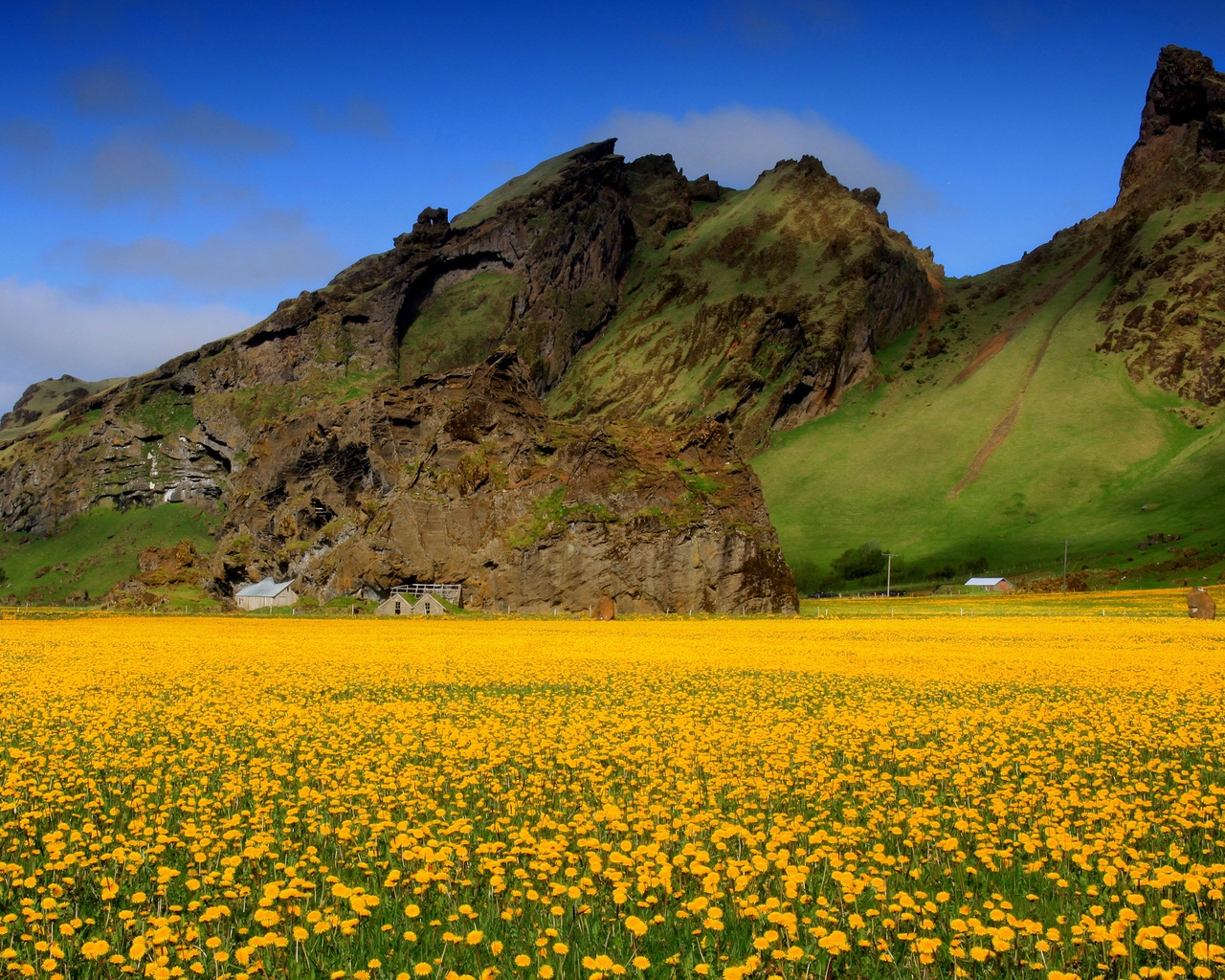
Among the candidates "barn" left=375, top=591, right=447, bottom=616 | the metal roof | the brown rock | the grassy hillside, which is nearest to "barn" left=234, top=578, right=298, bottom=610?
the metal roof

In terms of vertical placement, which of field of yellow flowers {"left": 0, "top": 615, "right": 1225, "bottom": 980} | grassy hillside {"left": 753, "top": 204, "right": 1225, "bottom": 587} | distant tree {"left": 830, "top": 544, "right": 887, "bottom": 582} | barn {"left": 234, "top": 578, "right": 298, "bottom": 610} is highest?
grassy hillside {"left": 753, "top": 204, "right": 1225, "bottom": 587}

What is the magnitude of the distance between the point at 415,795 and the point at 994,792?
8.41 m

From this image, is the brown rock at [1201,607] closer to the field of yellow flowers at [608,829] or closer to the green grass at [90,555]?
the field of yellow flowers at [608,829]

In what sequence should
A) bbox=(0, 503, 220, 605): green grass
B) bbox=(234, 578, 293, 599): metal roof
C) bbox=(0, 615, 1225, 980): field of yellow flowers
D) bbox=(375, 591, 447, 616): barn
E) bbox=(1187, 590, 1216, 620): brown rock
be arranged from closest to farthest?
1. bbox=(0, 615, 1225, 980): field of yellow flowers
2. bbox=(1187, 590, 1216, 620): brown rock
3. bbox=(375, 591, 447, 616): barn
4. bbox=(234, 578, 293, 599): metal roof
5. bbox=(0, 503, 220, 605): green grass

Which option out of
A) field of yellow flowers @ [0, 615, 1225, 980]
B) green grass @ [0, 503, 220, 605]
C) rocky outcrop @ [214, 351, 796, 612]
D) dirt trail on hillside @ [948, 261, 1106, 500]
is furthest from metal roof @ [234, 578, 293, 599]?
dirt trail on hillside @ [948, 261, 1106, 500]

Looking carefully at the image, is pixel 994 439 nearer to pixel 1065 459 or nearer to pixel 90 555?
pixel 1065 459

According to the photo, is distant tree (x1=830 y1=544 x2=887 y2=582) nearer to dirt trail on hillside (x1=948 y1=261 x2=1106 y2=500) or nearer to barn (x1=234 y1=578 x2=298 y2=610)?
dirt trail on hillside (x1=948 y1=261 x2=1106 y2=500)

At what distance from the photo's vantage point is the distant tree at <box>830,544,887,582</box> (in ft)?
507

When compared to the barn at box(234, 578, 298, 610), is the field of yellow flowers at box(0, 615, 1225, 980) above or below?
above

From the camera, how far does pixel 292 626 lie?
5966cm

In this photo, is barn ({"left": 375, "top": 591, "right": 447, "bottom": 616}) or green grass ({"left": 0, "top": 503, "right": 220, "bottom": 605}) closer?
barn ({"left": 375, "top": 591, "right": 447, "bottom": 616})

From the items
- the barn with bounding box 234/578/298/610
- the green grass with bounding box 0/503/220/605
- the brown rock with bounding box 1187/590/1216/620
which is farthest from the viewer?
the green grass with bounding box 0/503/220/605

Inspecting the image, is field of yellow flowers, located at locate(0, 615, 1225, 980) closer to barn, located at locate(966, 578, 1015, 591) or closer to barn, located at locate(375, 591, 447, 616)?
barn, located at locate(375, 591, 447, 616)

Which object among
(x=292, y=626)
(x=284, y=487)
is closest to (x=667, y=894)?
(x=292, y=626)
